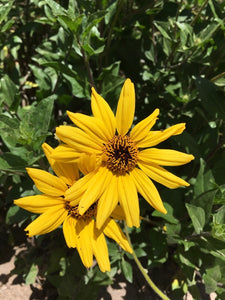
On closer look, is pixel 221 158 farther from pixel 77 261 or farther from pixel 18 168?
pixel 18 168

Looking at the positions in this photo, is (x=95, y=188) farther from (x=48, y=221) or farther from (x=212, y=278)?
(x=212, y=278)

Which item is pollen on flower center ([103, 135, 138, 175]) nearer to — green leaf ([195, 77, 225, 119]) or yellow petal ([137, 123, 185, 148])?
yellow petal ([137, 123, 185, 148])

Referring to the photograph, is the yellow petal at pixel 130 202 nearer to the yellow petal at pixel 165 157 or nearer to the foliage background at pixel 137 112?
the yellow petal at pixel 165 157

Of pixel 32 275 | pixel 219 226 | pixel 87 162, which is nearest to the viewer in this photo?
pixel 87 162

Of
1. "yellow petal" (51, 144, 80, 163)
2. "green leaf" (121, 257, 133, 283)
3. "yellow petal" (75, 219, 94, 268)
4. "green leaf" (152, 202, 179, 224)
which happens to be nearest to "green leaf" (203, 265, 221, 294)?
"green leaf" (152, 202, 179, 224)

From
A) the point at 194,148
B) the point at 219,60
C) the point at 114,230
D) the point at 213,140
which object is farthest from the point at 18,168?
the point at 219,60

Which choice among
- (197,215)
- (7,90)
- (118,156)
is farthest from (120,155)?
(7,90)
